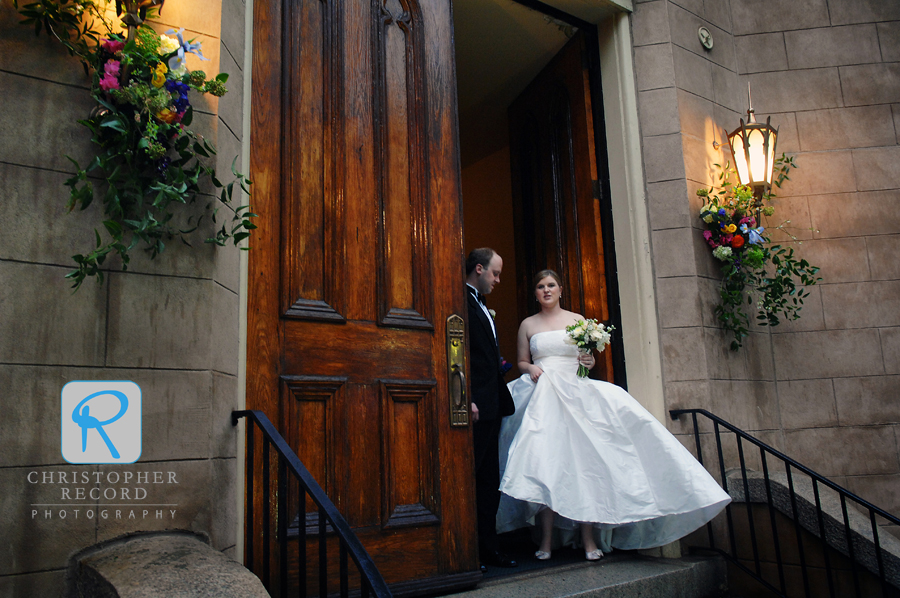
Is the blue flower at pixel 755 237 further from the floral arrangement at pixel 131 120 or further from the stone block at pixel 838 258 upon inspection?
the floral arrangement at pixel 131 120

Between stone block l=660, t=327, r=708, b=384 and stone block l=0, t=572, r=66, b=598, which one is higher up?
stone block l=660, t=327, r=708, b=384

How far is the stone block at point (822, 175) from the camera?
4.70m

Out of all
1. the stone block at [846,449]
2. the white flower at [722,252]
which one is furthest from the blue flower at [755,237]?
the stone block at [846,449]

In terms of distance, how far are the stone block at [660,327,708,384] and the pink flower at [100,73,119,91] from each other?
3128 mm

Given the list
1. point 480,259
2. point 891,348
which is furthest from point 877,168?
point 480,259

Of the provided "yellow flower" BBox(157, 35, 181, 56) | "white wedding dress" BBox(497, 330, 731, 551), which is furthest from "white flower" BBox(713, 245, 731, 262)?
"yellow flower" BBox(157, 35, 181, 56)

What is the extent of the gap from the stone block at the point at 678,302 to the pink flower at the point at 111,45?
3093 millimetres

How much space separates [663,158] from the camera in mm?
4332

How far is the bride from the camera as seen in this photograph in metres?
3.43

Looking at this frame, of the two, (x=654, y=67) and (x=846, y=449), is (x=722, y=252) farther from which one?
(x=846, y=449)

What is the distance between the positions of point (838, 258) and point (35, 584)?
15.4 feet

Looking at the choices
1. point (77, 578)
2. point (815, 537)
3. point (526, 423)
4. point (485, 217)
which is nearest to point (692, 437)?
point (815, 537)

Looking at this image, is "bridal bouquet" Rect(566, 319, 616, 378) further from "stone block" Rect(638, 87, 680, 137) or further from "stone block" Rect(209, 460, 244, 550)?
"stone block" Rect(209, 460, 244, 550)

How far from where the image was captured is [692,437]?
158 inches
